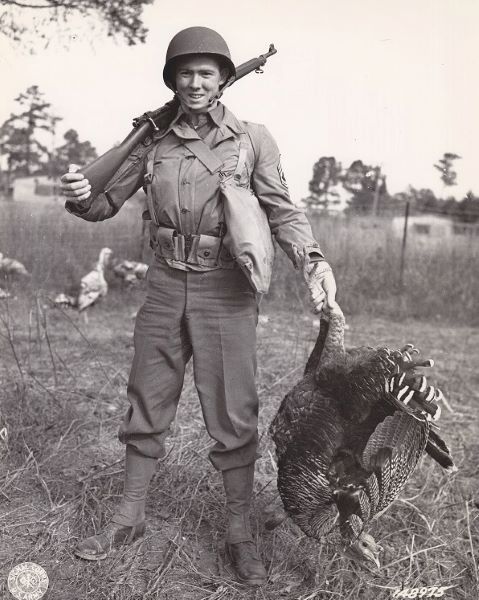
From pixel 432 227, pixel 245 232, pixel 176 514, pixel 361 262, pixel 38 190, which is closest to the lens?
pixel 245 232

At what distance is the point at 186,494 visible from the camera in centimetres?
359

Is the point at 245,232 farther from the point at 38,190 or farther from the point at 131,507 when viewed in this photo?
the point at 38,190

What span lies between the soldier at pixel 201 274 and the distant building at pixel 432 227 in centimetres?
708

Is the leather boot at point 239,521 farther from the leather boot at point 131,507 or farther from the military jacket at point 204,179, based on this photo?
the military jacket at point 204,179

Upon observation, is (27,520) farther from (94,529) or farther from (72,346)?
(72,346)

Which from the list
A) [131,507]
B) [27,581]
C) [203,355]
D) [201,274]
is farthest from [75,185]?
[27,581]

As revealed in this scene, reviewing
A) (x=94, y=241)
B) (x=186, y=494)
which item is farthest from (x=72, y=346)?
(x=186, y=494)

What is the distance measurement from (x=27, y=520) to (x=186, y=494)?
0.83 metres

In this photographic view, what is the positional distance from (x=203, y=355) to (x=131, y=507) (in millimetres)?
836

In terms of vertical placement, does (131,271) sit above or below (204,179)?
below

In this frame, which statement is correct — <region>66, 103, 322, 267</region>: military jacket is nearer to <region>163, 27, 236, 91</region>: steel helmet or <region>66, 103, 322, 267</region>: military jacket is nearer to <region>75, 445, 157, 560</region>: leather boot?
<region>163, 27, 236, 91</region>: steel helmet

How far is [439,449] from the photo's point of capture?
9.16 ft

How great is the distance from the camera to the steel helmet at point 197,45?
2.71 metres

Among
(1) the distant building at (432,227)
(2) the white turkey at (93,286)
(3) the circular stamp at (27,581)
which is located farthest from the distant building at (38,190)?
(3) the circular stamp at (27,581)
